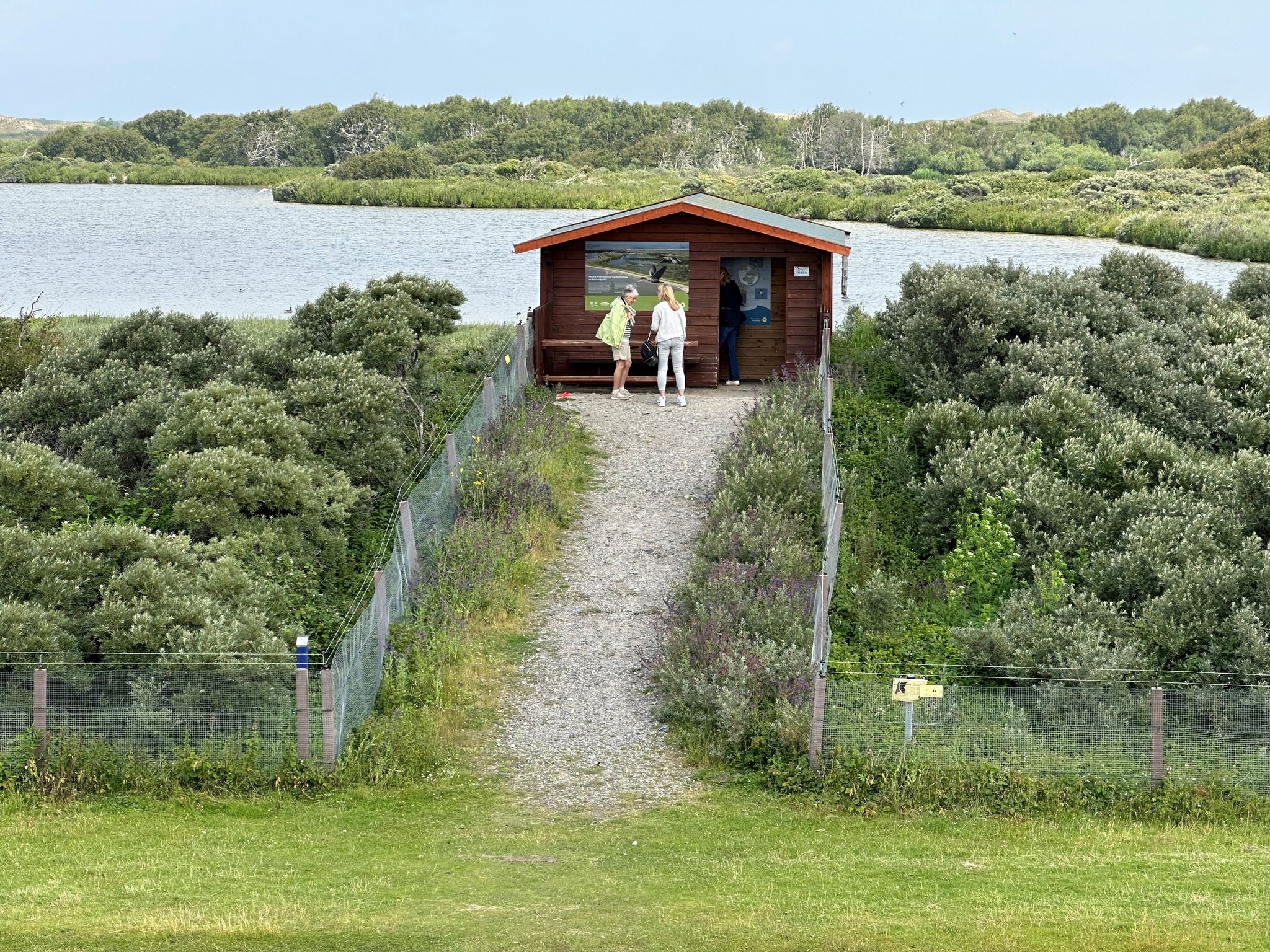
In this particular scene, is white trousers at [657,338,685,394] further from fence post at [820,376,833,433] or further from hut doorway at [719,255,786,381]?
fence post at [820,376,833,433]

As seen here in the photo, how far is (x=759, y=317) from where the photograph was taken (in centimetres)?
2619

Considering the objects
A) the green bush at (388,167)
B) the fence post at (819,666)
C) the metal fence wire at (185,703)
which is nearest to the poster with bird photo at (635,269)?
the fence post at (819,666)

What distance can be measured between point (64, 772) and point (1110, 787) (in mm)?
8332

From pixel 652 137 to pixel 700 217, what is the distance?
100 metres

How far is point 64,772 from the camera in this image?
1201 cm

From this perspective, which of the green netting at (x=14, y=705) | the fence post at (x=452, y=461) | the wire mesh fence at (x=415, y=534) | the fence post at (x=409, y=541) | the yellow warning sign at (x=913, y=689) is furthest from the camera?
the fence post at (x=452, y=461)

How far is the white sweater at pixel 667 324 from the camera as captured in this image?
2362 centimetres

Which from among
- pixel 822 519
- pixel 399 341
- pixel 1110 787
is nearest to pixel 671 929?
pixel 1110 787

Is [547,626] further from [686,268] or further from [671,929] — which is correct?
[686,268]

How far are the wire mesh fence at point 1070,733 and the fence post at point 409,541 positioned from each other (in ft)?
18.0

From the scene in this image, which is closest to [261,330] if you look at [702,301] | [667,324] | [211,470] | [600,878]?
[702,301]

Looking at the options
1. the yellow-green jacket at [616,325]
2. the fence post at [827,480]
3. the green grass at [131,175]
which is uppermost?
the green grass at [131,175]

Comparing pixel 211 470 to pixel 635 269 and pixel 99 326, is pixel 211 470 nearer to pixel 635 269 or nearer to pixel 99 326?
pixel 635 269

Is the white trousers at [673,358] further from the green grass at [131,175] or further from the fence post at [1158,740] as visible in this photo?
the green grass at [131,175]
